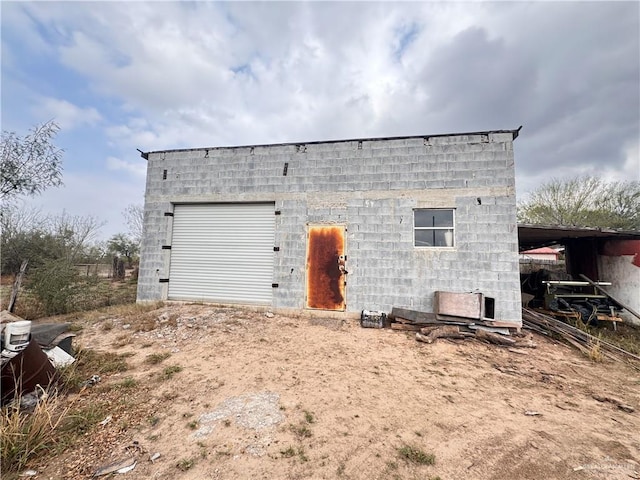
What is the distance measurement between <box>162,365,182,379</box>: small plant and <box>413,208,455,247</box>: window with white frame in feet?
19.9

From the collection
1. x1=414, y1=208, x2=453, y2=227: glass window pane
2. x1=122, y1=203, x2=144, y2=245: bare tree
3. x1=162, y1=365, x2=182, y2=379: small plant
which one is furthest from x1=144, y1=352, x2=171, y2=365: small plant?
x1=122, y1=203, x2=144, y2=245: bare tree

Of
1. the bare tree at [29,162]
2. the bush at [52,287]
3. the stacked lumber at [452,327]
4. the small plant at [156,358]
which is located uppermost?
the bare tree at [29,162]

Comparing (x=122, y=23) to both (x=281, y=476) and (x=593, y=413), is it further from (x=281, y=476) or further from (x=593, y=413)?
(x=593, y=413)

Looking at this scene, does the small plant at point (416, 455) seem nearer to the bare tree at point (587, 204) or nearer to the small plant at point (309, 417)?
the small plant at point (309, 417)

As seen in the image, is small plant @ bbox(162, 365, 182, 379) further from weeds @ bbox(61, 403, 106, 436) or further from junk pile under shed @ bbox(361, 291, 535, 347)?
junk pile under shed @ bbox(361, 291, 535, 347)

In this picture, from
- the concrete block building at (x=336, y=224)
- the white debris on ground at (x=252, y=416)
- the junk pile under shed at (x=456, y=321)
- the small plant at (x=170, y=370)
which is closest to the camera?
the white debris on ground at (x=252, y=416)

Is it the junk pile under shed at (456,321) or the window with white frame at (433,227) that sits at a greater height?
the window with white frame at (433,227)

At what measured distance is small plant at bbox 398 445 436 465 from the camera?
249 centimetres

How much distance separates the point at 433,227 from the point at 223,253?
631cm

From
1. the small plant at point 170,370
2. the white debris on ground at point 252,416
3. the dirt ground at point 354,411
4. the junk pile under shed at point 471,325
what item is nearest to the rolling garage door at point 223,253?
the dirt ground at point 354,411

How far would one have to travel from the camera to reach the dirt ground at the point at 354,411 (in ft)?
8.04

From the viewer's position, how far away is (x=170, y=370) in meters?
4.34

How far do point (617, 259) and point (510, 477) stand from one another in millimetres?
9705

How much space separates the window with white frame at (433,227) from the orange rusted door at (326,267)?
204 cm
